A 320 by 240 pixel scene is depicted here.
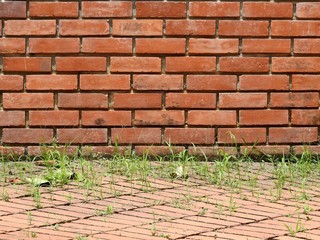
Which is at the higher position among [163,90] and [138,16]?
[138,16]

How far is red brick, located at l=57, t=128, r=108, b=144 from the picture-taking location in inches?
217

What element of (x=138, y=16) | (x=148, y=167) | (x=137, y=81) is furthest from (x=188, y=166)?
(x=138, y=16)

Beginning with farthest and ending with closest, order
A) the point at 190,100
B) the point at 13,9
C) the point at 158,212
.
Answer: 1. the point at 190,100
2. the point at 13,9
3. the point at 158,212

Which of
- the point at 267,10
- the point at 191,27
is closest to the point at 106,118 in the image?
the point at 191,27

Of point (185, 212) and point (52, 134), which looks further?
point (52, 134)

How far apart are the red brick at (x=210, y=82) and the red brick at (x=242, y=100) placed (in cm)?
6

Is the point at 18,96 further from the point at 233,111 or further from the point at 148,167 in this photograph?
the point at 233,111

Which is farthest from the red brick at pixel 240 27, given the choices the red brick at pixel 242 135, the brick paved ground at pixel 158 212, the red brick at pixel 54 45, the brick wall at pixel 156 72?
the brick paved ground at pixel 158 212

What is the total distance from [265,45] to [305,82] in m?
0.34

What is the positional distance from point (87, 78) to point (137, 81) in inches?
11.8

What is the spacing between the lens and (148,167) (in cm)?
527

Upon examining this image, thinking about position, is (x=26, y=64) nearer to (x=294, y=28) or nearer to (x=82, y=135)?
(x=82, y=135)

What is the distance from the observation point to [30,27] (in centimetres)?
543

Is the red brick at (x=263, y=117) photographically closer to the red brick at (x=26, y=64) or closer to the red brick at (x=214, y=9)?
the red brick at (x=214, y=9)
